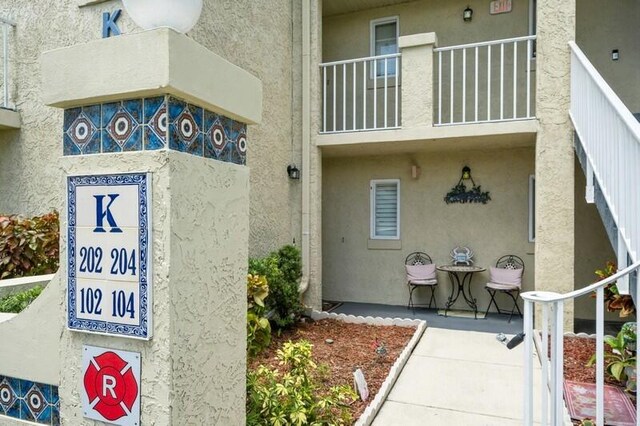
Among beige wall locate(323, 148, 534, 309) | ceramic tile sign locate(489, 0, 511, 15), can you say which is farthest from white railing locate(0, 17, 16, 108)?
ceramic tile sign locate(489, 0, 511, 15)

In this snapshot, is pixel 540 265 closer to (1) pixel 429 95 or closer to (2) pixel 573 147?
(2) pixel 573 147

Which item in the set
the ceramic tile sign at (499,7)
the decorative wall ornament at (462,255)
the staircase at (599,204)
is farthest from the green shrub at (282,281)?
the ceramic tile sign at (499,7)

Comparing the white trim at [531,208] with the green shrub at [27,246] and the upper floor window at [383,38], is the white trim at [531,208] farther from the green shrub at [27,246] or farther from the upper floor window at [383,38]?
the green shrub at [27,246]

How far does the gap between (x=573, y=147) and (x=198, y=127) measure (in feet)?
19.9

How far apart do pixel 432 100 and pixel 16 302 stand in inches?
247

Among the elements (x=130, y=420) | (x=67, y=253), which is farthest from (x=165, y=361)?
(x=67, y=253)

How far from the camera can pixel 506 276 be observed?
25.1 ft

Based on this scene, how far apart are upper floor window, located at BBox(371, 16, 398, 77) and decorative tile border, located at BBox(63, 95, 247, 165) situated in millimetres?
7849

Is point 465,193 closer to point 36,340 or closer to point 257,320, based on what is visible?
point 257,320

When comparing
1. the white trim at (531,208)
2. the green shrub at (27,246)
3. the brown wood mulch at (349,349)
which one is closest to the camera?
the green shrub at (27,246)

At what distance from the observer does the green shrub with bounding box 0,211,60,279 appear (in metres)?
4.34

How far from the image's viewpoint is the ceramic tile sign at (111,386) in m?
1.59

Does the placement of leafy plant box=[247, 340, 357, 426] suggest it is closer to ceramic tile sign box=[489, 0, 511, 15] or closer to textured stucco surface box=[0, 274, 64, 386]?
textured stucco surface box=[0, 274, 64, 386]

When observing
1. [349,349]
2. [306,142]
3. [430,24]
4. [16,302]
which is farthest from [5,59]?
[430,24]
